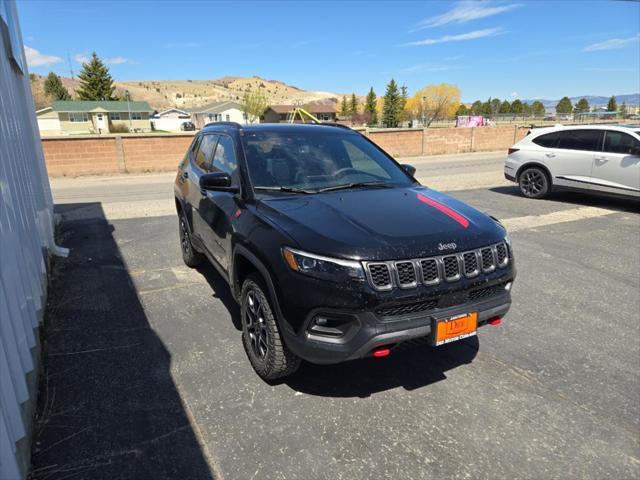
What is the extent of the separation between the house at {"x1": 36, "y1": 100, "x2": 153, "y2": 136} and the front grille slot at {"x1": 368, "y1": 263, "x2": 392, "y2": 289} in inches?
2725

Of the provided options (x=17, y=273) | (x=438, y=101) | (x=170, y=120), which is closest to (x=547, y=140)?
(x=17, y=273)

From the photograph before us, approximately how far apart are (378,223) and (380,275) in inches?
17.4

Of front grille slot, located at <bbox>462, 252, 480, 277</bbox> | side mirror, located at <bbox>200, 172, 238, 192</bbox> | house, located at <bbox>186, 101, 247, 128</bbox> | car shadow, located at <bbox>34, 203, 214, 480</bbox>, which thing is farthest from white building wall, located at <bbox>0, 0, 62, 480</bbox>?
house, located at <bbox>186, 101, 247, 128</bbox>

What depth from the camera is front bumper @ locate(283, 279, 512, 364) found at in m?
2.50

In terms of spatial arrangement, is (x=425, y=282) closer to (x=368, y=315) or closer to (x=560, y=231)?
(x=368, y=315)

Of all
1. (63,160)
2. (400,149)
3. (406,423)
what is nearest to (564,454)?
(406,423)

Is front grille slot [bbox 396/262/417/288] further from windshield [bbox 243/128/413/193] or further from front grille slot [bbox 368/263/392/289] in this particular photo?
windshield [bbox 243/128/413/193]

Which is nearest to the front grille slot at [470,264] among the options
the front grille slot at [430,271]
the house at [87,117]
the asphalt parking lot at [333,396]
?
the front grille slot at [430,271]

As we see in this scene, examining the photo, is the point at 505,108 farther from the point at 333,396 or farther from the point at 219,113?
the point at 333,396

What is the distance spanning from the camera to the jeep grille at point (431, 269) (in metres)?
2.49

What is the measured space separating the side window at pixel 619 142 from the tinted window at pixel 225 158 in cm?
821

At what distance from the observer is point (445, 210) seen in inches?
123

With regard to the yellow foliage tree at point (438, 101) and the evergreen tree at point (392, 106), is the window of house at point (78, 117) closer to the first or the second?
the evergreen tree at point (392, 106)

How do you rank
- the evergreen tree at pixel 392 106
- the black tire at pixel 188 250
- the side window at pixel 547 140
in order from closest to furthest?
the black tire at pixel 188 250 < the side window at pixel 547 140 < the evergreen tree at pixel 392 106
